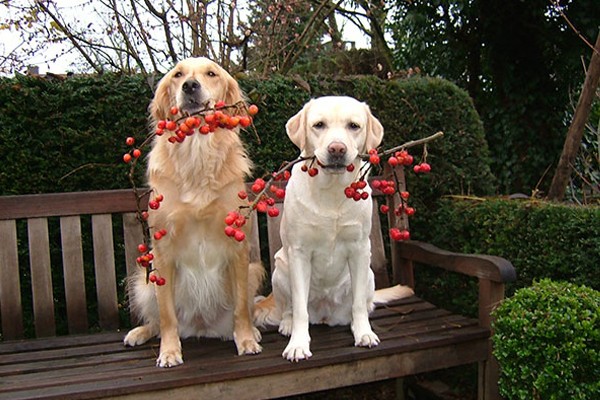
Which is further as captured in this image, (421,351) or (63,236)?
(63,236)

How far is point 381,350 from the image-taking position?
8.18ft

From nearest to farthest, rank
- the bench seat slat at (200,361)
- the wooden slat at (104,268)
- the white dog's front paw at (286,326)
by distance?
the bench seat slat at (200,361)
the white dog's front paw at (286,326)
the wooden slat at (104,268)

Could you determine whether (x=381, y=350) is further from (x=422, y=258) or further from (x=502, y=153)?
(x=502, y=153)

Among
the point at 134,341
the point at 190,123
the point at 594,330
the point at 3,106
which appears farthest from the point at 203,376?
the point at 3,106

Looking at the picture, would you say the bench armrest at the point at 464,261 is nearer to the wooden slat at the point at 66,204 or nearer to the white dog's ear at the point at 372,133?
the white dog's ear at the point at 372,133

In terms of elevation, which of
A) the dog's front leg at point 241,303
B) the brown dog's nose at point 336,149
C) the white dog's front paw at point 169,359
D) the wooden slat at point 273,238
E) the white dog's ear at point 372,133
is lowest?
the white dog's front paw at point 169,359

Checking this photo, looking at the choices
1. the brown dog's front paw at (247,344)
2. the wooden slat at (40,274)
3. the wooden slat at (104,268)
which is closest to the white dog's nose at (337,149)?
the brown dog's front paw at (247,344)

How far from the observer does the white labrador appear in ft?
7.89

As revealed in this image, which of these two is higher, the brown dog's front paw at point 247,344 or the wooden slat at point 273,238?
the wooden slat at point 273,238

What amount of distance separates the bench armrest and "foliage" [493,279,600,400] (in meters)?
0.21

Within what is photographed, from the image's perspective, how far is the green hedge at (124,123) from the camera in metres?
3.05

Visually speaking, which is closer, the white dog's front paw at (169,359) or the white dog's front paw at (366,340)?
the white dog's front paw at (169,359)

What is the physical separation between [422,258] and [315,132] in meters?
1.27

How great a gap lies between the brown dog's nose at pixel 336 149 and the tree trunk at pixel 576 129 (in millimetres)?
2398
